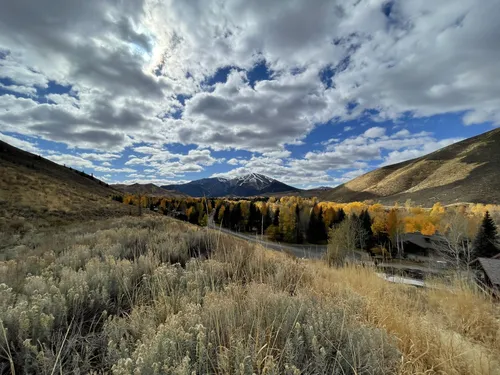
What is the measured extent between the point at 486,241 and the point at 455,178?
127m

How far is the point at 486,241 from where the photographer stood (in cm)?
4219

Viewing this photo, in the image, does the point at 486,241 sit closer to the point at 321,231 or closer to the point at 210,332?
the point at 321,231

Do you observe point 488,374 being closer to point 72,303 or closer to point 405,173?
point 72,303

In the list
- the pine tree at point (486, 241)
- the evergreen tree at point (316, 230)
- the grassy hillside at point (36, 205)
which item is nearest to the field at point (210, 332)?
the grassy hillside at point (36, 205)

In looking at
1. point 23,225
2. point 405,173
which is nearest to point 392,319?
point 23,225

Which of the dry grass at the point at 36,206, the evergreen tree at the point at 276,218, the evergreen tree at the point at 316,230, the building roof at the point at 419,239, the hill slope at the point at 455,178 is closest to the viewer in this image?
the dry grass at the point at 36,206

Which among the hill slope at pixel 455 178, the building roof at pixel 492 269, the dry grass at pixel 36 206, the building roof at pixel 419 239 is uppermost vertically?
the hill slope at pixel 455 178

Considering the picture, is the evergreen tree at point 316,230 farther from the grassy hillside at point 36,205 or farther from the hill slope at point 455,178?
the hill slope at point 455,178

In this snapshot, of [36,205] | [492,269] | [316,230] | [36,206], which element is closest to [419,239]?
[316,230]

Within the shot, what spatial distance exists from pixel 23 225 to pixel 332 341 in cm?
2778

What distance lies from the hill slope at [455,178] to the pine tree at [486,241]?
291 feet

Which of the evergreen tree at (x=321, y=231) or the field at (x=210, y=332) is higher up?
the field at (x=210, y=332)

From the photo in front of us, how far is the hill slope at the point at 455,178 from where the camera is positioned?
122 metres

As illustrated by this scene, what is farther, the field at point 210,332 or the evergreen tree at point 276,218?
the evergreen tree at point 276,218
